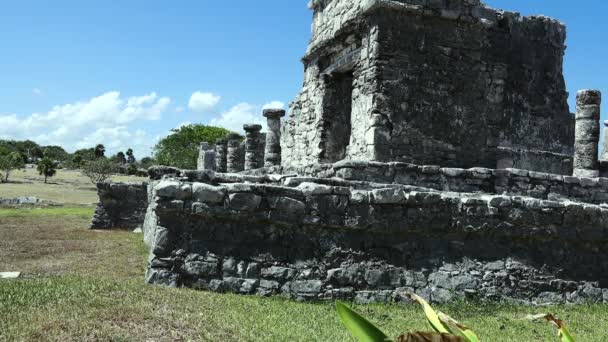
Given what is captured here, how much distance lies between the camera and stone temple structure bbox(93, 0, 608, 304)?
18.7 feet

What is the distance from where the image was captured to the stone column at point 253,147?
58.0 feet

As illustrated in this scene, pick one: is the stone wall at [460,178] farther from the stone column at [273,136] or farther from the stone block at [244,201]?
the stone column at [273,136]

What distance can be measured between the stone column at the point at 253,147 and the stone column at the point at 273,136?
65.2 inches

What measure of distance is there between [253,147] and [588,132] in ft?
31.6

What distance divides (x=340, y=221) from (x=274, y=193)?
0.77 m

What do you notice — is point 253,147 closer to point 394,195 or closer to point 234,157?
point 234,157

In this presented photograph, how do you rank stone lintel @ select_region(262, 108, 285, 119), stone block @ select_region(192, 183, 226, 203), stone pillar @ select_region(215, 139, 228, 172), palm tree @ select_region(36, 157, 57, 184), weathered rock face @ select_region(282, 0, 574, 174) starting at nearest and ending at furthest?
stone block @ select_region(192, 183, 226, 203) < weathered rock face @ select_region(282, 0, 574, 174) < stone lintel @ select_region(262, 108, 285, 119) < stone pillar @ select_region(215, 139, 228, 172) < palm tree @ select_region(36, 157, 57, 184)

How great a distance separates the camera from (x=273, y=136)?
16016 millimetres

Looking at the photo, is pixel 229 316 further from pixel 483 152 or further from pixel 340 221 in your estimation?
pixel 483 152

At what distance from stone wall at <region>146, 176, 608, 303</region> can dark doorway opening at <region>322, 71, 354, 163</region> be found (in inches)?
207

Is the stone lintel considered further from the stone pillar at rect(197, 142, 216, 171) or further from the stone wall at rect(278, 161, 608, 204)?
the stone pillar at rect(197, 142, 216, 171)

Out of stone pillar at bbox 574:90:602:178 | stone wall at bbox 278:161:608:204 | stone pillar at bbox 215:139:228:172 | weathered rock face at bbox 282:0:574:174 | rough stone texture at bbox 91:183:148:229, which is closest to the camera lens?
stone wall at bbox 278:161:608:204

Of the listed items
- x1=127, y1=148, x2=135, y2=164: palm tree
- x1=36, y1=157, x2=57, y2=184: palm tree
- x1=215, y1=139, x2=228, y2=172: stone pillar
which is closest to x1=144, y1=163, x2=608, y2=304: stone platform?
x1=215, y1=139, x2=228, y2=172: stone pillar

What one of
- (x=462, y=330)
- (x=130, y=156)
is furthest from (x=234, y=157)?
(x=130, y=156)
